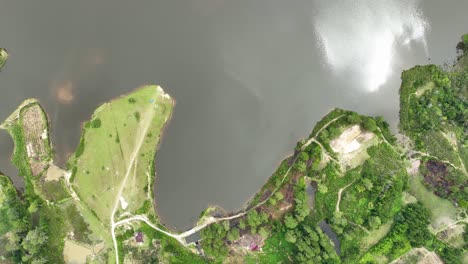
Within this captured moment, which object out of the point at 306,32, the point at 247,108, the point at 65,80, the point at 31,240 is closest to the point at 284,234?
the point at 247,108

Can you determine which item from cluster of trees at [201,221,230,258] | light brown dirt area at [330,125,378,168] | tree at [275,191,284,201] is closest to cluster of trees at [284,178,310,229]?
tree at [275,191,284,201]

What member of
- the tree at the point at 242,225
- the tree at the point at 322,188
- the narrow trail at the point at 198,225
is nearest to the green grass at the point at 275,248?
the tree at the point at 242,225

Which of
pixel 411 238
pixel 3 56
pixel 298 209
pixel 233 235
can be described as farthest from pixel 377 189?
pixel 3 56

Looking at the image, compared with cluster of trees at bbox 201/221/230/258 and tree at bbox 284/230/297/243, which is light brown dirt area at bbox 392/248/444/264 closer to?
tree at bbox 284/230/297/243

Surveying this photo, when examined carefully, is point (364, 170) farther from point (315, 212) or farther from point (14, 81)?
point (14, 81)

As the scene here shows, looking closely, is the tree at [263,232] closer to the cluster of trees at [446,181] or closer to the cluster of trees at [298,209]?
the cluster of trees at [298,209]
